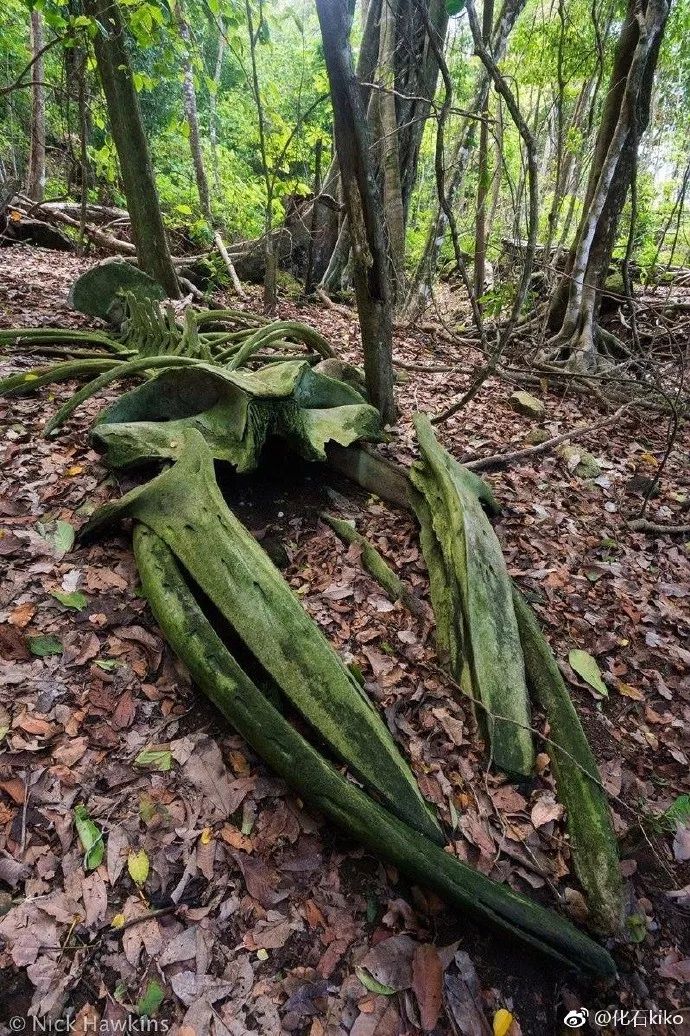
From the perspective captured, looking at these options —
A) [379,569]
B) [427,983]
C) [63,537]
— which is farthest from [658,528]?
[63,537]

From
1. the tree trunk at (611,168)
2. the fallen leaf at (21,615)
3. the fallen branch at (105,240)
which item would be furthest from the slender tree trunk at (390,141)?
the fallen leaf at (21,615)

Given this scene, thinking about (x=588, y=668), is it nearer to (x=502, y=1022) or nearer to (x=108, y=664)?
(x=502, y=1022)

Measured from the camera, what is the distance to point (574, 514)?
4227mm

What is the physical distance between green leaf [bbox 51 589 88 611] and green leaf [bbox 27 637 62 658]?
192 mm

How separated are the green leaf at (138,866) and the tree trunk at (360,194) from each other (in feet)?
11.6

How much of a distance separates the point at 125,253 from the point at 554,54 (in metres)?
6.96

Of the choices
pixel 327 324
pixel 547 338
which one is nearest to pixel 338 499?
pixel 327 324

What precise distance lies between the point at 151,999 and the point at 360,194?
13.8 ft

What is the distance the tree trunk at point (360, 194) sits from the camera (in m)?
3.17

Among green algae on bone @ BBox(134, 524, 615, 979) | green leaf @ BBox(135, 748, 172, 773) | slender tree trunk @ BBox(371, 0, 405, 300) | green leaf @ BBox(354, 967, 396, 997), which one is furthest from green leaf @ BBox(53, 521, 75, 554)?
slender tree trunk @ BBox(371, 0, 405, 300)

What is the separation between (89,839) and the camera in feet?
6.19

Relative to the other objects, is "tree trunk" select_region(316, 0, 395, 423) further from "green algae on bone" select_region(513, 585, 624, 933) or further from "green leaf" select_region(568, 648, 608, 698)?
"green leaf" select_region(568, 648, 608, 698)

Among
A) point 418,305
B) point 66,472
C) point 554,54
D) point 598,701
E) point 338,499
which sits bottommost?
point 598,701

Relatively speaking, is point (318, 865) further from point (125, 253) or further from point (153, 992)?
point (125, 253)
